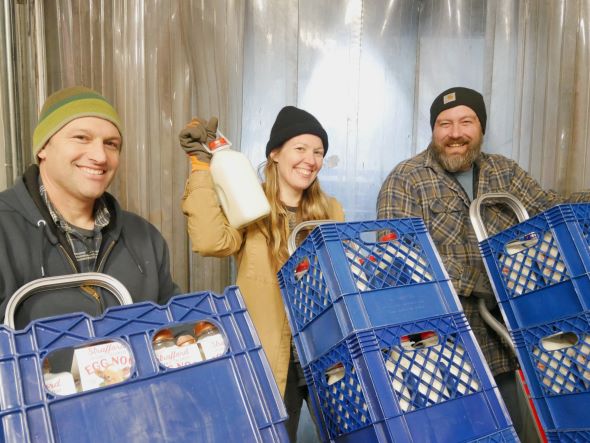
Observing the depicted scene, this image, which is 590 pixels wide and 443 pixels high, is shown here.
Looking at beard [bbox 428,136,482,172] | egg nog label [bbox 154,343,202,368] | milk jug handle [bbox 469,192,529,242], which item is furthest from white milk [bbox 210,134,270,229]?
beard [bbox 428,136,482,172]

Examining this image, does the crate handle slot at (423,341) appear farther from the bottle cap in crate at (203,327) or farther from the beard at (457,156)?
the beard at (457,156)

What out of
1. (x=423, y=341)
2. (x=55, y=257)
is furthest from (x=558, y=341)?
(x=55, y=257)

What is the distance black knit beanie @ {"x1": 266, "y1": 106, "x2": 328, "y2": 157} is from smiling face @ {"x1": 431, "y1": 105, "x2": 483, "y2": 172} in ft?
1.66

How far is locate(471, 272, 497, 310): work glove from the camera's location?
5.77 feet

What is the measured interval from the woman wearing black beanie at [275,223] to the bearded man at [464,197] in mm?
316

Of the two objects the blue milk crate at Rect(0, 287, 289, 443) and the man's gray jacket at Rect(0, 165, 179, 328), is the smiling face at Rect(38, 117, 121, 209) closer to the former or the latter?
the man's gray jacket at Rect(0, 165, 179, 328)

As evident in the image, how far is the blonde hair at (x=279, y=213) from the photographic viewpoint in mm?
1643

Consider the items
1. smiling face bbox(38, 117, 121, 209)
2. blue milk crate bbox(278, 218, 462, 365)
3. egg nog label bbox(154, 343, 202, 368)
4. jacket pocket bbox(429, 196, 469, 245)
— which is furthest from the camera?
jacket pocket bbox(429, 196, 469, 245)

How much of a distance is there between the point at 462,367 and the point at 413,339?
136 millimetres

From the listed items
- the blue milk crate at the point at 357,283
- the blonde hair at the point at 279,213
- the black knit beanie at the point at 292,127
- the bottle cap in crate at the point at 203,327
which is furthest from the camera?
the black knit beanie at the point at 292,127

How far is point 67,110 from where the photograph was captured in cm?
127

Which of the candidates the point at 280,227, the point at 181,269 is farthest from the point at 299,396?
the point at 181,269

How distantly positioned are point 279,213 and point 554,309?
850 mm

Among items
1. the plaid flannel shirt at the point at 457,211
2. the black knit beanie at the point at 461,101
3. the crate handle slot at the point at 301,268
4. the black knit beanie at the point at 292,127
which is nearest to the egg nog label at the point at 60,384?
the crate handle slot at the point at 301,268
